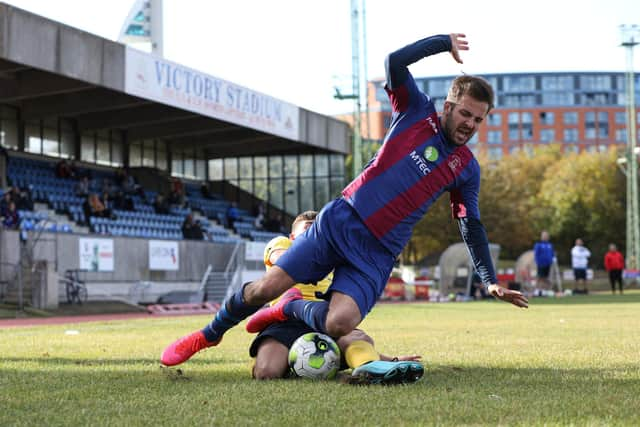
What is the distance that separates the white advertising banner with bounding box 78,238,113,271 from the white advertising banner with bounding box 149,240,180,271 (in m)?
2.07

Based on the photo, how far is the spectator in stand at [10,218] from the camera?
2516 centimetres

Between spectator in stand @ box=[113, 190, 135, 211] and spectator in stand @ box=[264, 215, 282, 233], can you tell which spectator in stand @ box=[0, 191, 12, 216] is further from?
spectator in stand @ box=[264, 215, 282, 233]

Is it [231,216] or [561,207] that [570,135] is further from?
[231,216]

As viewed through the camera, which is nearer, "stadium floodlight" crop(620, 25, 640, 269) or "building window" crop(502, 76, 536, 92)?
"stadium floodlight" crop(620, 25, 640, 269)

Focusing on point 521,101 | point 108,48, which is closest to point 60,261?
point 108,48

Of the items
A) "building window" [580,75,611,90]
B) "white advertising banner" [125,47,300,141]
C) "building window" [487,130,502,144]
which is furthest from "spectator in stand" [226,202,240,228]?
"building window" [580,75,611,90]

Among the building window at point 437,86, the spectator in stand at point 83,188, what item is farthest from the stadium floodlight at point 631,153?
the building window at point 437,86

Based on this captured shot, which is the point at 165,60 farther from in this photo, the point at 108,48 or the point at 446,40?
the point at 446,40

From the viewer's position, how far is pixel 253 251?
34.1 metres

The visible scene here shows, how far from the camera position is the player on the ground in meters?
5.67

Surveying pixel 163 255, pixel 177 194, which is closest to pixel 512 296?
pixel 163 255

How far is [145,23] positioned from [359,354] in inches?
1215

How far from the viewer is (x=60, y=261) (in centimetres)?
2631

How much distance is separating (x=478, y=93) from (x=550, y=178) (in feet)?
258
